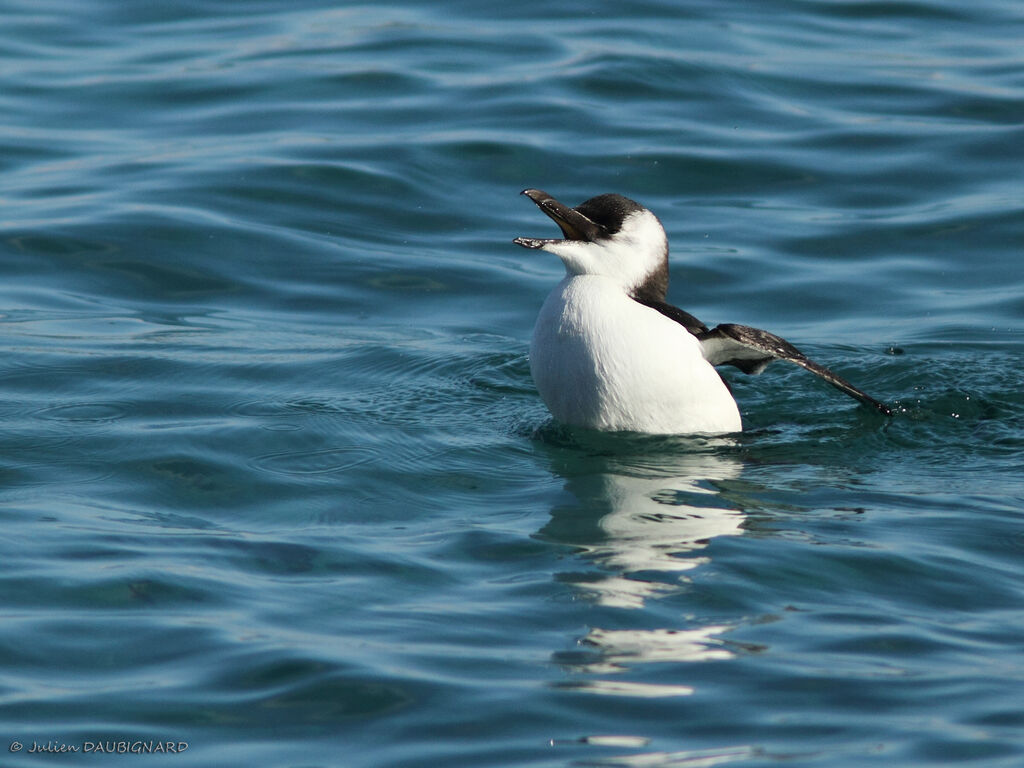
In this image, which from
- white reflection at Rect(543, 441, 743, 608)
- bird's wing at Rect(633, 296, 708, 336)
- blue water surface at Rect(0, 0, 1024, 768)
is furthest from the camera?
bird's wing at Rect(633, 296, 708, 336)

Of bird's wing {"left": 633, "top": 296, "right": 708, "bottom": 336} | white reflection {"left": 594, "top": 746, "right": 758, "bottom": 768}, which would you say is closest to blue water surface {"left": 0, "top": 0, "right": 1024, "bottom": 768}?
white reflection {"left": 594, "top": 746, "right": 758, "bottom": 768}

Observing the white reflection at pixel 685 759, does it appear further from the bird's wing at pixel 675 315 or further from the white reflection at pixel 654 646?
the bird's wing at pixel 675 315

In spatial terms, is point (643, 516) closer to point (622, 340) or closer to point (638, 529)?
point (638, 529)

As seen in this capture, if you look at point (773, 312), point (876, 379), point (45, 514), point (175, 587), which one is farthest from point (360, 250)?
point (175, 587)

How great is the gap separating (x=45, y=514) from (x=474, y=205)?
6241 millimetres

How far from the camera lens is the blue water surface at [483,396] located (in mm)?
4973

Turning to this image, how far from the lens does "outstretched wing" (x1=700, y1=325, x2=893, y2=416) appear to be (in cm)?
744

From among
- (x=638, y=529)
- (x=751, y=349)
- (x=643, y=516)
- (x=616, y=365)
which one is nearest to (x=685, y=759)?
(x=638, y=529)

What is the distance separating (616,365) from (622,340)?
0.12 metres

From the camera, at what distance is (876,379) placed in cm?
902

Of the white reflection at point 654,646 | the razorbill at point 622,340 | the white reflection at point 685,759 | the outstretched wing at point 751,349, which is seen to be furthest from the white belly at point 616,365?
the white reflection at point 685,759

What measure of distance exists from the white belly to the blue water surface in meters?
0.17

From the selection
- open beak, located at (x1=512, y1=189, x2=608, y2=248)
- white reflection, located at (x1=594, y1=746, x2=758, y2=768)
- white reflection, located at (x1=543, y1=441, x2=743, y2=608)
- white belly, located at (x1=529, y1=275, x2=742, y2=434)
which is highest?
open beak, located at (x1=512, y1=189, x2=608, y2=248)

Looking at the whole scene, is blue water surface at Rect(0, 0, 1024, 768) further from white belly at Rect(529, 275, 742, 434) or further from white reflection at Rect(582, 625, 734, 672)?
white belly at Rect(529, 275, 742, 434)
